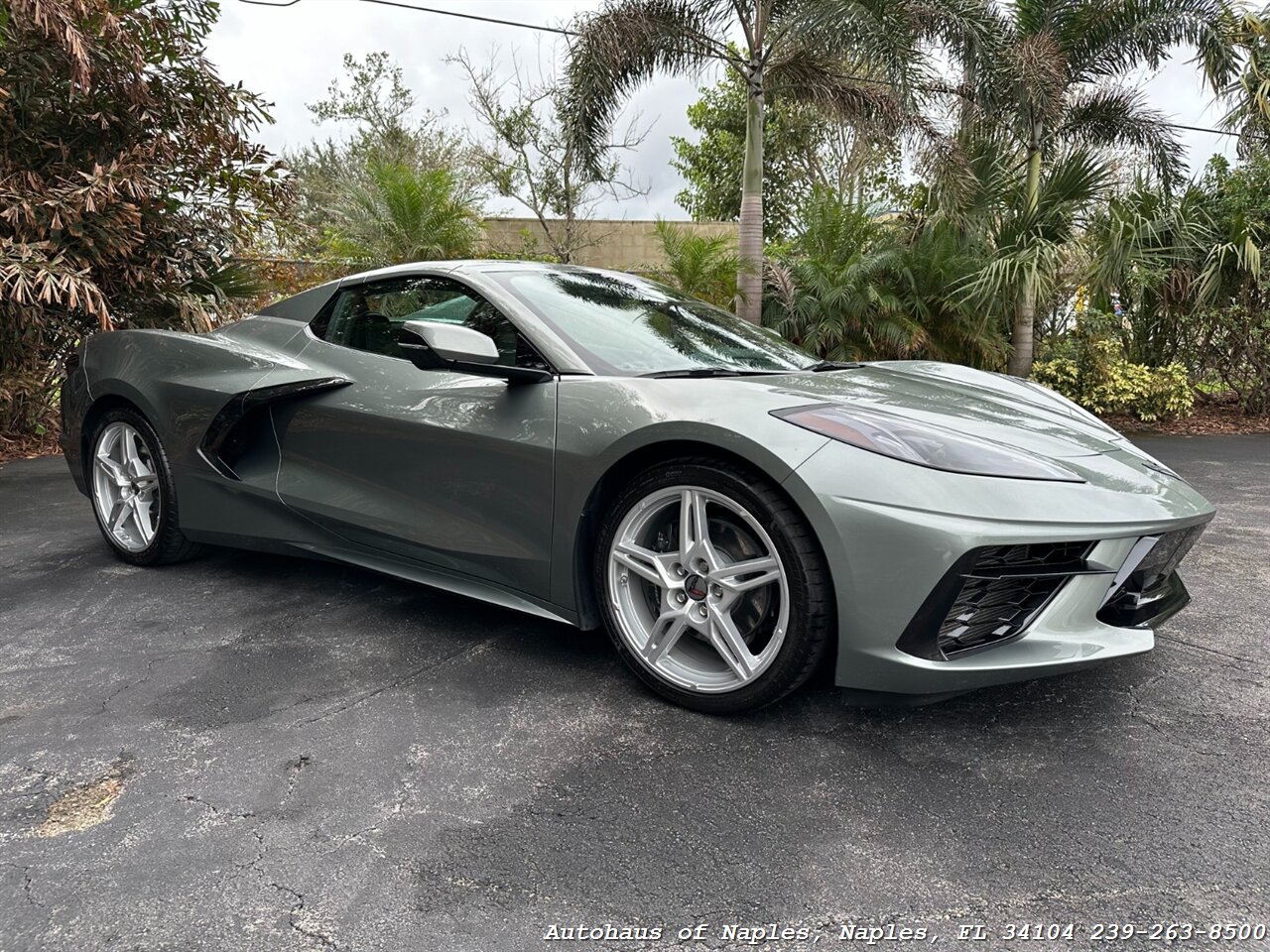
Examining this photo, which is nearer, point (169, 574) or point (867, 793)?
point (867, 793)

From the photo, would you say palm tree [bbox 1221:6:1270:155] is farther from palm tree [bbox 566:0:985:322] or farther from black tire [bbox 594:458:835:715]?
black tire [bbox 594:458:835:715]

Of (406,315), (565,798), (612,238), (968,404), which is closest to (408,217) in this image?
(612,238)

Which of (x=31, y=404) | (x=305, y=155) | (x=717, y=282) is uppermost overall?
(x=305, y=155)

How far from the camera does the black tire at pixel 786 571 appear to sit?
2158 mm

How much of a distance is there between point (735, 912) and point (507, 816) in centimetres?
56

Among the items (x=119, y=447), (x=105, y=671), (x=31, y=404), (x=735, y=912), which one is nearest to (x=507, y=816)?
(x=735, y=912)

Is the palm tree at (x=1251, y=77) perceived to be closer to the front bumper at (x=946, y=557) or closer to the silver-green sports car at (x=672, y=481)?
the silver-green sports car at (x=672, y=481)

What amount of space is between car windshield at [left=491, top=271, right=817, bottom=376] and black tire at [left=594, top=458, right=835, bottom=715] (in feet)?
1.37

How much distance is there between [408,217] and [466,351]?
9.89 m

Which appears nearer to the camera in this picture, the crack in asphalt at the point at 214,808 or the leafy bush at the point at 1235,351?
the crack in asphalt at the point at 214,808

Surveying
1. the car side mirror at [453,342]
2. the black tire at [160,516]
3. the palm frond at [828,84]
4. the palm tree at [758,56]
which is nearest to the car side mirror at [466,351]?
the car side mirror at [453,342]

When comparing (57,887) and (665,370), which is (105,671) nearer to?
(57,887)

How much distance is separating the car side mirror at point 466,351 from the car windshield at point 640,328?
0.66 ft

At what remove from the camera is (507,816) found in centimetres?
196
